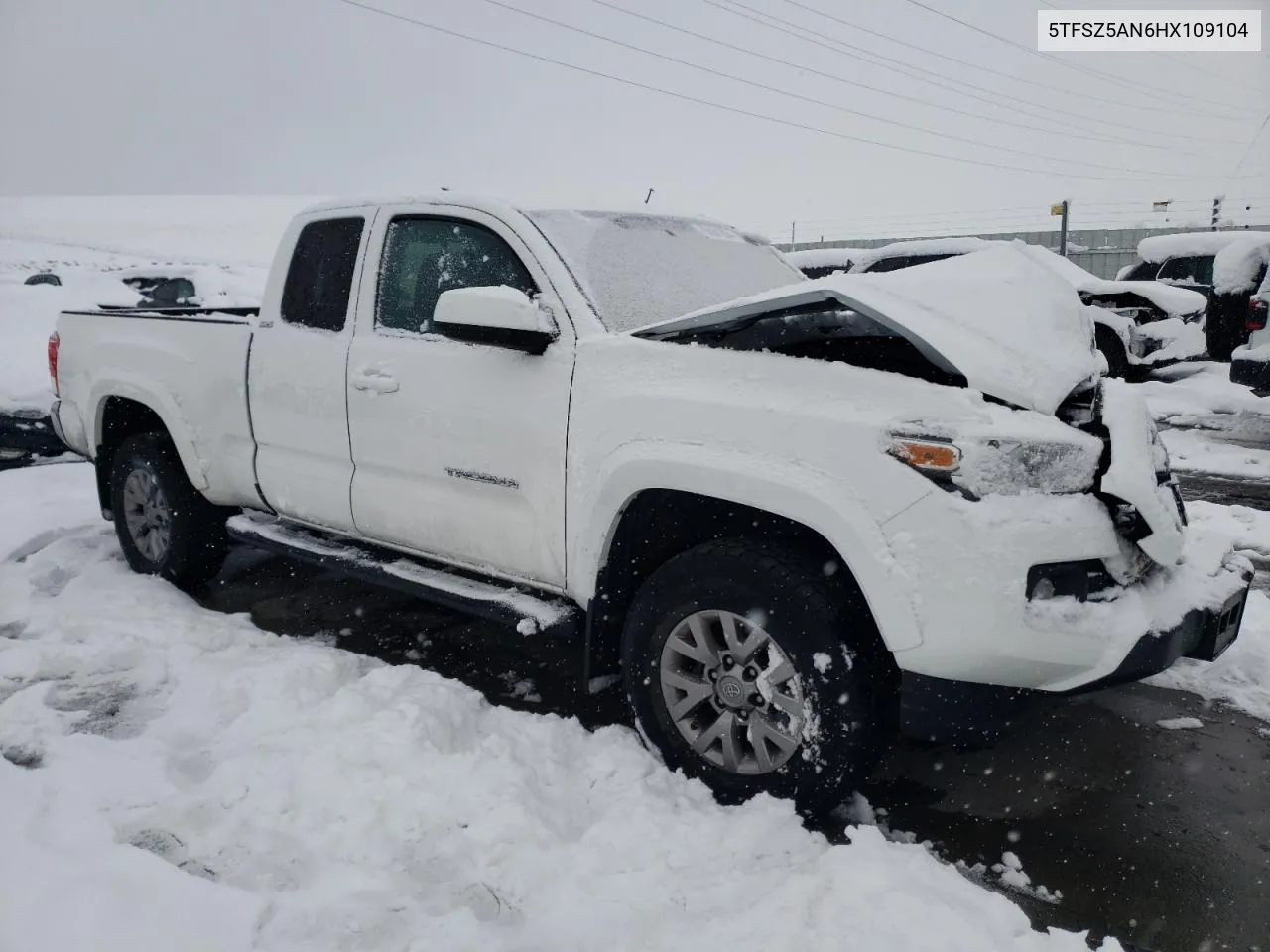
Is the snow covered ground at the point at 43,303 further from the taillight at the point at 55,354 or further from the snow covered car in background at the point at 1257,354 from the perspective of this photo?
the snow covered car in background at the point at 1257,354

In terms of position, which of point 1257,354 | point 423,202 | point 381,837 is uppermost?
point 423,202

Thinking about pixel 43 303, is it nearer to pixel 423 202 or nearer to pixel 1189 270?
pixel 423 202

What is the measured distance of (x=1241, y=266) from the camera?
10.9 meters

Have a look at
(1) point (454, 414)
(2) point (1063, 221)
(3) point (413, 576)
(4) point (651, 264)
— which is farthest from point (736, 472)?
(2) point (1063, 221)

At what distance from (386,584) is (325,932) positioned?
1620mm

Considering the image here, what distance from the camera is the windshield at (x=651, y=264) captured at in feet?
11.1

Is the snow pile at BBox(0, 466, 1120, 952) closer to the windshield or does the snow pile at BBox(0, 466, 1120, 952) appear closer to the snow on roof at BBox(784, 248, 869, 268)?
the windshield

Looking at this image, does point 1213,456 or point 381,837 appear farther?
point 1213,456

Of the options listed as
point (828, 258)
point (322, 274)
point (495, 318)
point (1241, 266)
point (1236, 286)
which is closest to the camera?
point (495, 318)

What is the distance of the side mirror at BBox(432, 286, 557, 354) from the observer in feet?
9.80

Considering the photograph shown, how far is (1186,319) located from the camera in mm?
11414

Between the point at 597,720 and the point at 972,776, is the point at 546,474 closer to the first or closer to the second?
the point at 597,720

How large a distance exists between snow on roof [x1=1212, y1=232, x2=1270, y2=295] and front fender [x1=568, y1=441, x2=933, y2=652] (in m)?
10.9

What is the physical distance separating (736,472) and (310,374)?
7.19 ft
